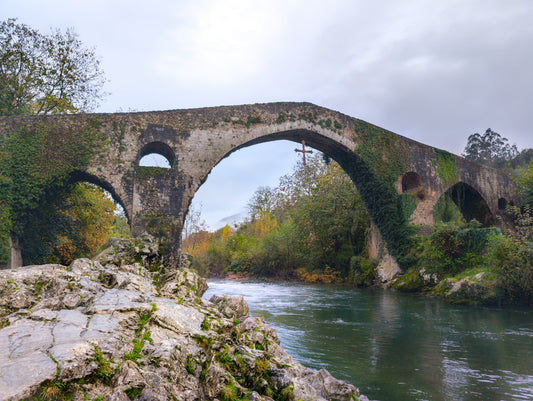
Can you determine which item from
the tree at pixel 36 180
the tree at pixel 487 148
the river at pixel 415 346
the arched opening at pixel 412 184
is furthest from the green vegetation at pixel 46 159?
the tree at pixel 487 148

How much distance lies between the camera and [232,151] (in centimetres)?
1566

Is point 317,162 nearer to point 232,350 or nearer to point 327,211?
point 327,211

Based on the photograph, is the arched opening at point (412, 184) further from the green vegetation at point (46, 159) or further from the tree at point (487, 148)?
the tree at point (487, 148)

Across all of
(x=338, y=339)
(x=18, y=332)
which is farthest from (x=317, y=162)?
(x=18, y=332)

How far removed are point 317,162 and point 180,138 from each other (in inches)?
589

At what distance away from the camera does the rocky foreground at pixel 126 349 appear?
286 cm

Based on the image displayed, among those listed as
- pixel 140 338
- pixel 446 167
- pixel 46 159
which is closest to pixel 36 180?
pixel 46 159

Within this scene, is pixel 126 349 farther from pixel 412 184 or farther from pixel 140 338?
pixel 412 184

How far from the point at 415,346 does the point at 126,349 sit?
566 centimetres

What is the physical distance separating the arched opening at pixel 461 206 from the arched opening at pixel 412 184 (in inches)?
42.5

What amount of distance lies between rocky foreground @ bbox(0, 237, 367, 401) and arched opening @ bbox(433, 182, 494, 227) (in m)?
17.0

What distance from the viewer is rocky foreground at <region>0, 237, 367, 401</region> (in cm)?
286

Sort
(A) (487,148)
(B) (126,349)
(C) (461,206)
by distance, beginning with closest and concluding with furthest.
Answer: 1. (B) (126,349)
2. (C) (461,206)
3. (A) (487,148)

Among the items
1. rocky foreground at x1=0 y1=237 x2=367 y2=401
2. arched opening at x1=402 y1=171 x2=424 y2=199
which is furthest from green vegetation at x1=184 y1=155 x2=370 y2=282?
rocky foreground at x1=0 y1=237 x2=367 y2=401
